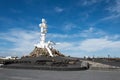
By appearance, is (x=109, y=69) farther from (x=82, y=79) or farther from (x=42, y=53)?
(x=42, y=53)

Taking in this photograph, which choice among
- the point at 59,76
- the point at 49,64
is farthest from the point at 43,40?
the point at 59,76

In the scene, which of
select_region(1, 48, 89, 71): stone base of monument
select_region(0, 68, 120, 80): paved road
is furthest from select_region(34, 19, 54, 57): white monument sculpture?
select_region(0, 68, 120, 80): paved road

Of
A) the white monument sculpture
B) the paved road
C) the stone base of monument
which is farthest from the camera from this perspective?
the white monument sculpture

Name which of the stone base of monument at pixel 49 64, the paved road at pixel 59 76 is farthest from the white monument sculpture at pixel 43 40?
the paved road at pixel 59 76

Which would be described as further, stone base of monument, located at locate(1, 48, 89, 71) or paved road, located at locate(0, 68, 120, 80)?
stone base of monument, located at locate(1, 48, 89, 71)

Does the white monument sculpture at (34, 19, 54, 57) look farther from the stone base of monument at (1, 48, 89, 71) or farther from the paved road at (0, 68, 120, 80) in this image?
the paved road at (0, 68, 120, 80)

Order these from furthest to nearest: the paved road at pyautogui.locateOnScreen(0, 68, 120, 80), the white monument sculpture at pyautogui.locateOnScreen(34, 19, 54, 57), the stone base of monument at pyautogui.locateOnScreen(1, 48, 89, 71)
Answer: the white monument sculpture at pyautogui.locateOnScreen(34, 19, 54, 57) → the stone base of monument at pyautogui.locateOnScreen(1, 48, 89, 71) → the paved road at pyautogui.locateOnScreen(0, 68, 120, 80)

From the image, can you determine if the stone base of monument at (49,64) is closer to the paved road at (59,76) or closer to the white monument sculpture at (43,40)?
the paved road at (59,76)

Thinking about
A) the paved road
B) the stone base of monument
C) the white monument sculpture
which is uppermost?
the white monument sculpture

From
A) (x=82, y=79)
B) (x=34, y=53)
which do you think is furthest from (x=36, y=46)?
(x=82, y=79)

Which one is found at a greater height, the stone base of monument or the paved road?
the stone base of monument

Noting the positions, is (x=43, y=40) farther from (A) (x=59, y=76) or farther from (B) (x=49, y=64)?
(A) (x=59, y=76)

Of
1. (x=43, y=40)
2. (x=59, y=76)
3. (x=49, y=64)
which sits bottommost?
(x=59, y=76)

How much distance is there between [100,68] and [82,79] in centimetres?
1634
